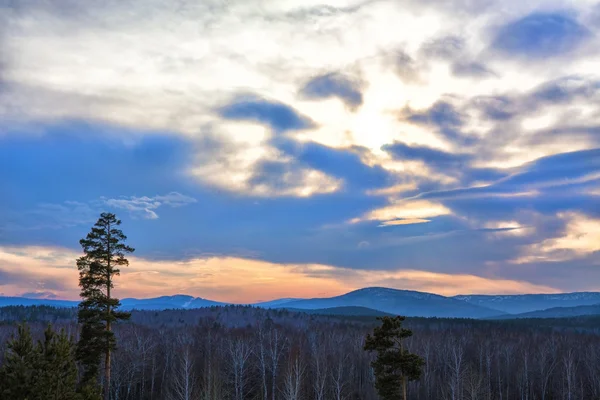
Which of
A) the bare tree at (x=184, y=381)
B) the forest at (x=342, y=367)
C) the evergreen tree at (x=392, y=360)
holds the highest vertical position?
the evergreen tree at (x=392, y=360)

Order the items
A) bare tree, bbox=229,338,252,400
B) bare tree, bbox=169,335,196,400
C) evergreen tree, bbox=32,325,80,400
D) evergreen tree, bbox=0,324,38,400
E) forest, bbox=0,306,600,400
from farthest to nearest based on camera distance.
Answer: forest, bbox=0,306,600,400, bare tree, bbox=229,338,252,400, bare tree, bbox=169,335,196,400, evergreen tree, bbox=32,325,80,400, evergreen tree, bbox=0,324,38,400

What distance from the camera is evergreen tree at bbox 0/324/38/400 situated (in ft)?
72.9

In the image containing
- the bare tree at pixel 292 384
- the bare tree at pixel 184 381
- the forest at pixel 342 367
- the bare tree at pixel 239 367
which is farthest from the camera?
the forest at pixel 342 367

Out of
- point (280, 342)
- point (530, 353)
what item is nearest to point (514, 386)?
point (530, 353)

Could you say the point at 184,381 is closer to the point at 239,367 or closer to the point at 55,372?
the point at 239,367

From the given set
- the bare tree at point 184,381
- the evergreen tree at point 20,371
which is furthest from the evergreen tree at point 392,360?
the bare tree at point 184,381

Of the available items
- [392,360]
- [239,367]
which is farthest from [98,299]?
[239,367]

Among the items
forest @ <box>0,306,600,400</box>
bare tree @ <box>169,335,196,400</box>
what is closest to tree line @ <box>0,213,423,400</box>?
bare tree @ <box>169,335,196,400</box>

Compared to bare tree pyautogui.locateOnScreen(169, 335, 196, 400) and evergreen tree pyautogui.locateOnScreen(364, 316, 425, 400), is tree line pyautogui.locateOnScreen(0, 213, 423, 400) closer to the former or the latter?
evergreen tree pyautogui.locateOnScreen(364, 316, 425, 400)

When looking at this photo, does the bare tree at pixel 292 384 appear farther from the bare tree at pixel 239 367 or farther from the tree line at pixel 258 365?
the bare tree at pixel 239 367

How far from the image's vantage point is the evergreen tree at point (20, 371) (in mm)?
22219

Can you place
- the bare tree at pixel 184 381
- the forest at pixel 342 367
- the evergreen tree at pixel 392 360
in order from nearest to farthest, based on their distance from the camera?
the evergreen tree at pixel 392 360 → the bare tree at pixel 184 381 → the forest at pixel 342 367

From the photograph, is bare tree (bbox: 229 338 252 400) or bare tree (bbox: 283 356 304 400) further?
bare tree (bbox: 229 338 252 400)

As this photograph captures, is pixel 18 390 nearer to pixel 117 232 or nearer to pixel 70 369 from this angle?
pixel 70 369
